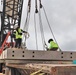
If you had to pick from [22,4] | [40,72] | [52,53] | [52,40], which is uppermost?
[22,4]

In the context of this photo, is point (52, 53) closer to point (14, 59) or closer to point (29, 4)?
point (14, 59)

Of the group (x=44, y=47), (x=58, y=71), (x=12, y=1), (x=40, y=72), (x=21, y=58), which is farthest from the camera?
(x=12, y=1)

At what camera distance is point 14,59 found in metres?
9.60

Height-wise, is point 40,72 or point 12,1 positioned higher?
point 12,1

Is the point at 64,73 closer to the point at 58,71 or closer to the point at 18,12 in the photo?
the point at 58,71

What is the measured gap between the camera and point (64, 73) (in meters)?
4.60

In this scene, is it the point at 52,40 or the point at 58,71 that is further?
the point at 52,40

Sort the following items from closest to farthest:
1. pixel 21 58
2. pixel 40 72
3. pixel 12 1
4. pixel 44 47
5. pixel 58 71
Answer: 1. pixel 58 71
2. pixel 40 72
3. pixel 21 58
4. pixel 44 47
5. pixel 12 1

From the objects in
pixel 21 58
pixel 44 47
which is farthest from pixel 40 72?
pixel 44 47

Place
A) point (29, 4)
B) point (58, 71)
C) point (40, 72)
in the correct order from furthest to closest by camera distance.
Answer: point (29, 4) → point (40, 72) → point (58, 71)

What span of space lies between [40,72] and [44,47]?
7629mm

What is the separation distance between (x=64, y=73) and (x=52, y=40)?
959cm

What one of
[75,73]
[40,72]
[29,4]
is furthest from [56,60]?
[29,4]

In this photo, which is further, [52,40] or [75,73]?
[52,40]
